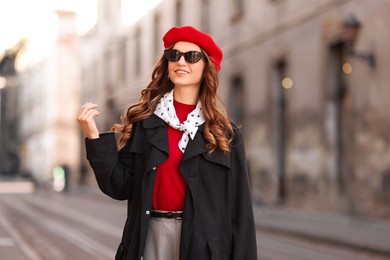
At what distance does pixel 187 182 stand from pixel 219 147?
7.9 inches

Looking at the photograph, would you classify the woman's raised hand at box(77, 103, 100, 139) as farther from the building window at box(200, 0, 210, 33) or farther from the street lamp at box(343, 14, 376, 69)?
the building window at box(200, 0, 210, 33)

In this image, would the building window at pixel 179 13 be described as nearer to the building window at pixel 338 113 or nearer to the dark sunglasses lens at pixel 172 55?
the building window at pixel 338 113

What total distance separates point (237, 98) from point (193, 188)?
22091mm

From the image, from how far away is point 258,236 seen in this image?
573 inches

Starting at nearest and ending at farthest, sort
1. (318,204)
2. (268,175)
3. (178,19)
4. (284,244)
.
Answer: (284,244) < (318,204) < (268,175) < (178,19)

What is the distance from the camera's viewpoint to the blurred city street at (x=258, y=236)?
36.8ft

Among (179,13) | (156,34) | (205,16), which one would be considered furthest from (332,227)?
(156,34)

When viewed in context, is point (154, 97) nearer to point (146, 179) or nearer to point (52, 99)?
point (146, 179)

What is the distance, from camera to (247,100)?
23906mm

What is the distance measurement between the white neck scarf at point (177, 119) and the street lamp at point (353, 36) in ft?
43.3

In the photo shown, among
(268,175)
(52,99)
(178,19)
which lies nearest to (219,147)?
(268,175)

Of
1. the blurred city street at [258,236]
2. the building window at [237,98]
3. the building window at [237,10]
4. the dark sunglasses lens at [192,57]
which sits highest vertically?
the building window at [237,10]

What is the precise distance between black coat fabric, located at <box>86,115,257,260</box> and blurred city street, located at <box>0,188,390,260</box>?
299 inches

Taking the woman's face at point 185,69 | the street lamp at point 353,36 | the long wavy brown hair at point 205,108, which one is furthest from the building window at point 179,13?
the woman's face at point 185,69
